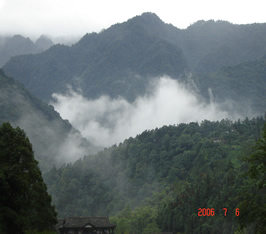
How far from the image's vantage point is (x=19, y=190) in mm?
49906

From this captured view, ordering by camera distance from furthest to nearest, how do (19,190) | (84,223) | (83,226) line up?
1. (84,223)
2. (83,226)
3. (19,190)

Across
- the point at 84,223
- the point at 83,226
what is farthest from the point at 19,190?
the point at 84,223

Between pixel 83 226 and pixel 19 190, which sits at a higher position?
pixel 19 190

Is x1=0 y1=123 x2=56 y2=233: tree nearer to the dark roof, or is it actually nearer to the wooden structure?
the wooden structure

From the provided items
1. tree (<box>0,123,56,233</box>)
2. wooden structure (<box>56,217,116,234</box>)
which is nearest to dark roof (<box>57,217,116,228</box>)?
wooden structure (<box>56,217,116,234</box>)

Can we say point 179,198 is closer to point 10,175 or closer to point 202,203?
point 202,203

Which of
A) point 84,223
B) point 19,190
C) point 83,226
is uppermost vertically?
point 84,223

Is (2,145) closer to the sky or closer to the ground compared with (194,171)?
closer to the ground

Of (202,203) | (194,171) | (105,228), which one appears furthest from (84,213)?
(105,228)

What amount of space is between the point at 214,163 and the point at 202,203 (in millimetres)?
47112

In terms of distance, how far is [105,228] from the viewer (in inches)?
4385

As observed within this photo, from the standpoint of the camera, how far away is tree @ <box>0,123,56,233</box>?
48031 mm

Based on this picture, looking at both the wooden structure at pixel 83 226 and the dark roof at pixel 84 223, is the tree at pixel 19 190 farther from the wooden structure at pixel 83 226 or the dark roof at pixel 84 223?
the dark roof at pixel 84 223

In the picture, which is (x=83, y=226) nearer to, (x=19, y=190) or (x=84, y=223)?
(x=84, y=223)
